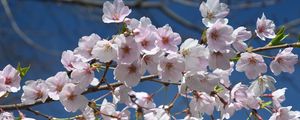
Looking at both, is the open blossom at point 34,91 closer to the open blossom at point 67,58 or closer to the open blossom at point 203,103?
the open blossom at point 67,58

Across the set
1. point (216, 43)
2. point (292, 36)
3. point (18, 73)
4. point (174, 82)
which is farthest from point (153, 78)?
point (292, 36)

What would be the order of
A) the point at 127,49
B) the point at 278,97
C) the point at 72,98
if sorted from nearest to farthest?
the point at 127,49 → the point at 72,98 → the point at 278,97

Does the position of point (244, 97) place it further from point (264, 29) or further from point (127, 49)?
point (127, 49)

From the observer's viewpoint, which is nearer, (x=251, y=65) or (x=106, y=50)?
(x=106, y=50)

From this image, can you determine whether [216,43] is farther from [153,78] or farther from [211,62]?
[153,78]

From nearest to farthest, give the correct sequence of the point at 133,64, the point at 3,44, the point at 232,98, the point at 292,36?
the point at 133,64 < the point at 232,98 < the point at 292,36 < the point at 3,44

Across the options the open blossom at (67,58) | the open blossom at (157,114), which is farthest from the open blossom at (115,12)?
the open blossom at (157,114)

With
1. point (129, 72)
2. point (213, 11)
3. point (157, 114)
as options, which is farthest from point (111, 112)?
point (213, 11)
